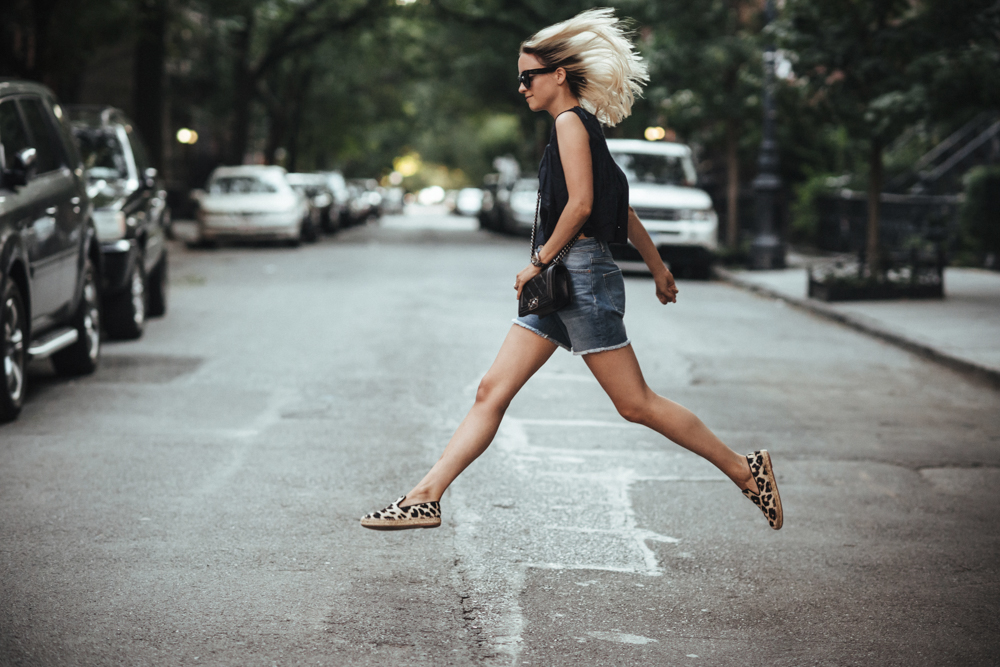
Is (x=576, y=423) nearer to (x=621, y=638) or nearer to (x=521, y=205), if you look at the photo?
(x=621, y=638)

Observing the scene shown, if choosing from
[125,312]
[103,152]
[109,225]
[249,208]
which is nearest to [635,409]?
[109,225]

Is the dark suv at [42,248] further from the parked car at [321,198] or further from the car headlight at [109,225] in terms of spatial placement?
the parked car at [321,198]

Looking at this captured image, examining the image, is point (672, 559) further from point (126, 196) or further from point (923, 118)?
point (923, 118)

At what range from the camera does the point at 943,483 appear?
6324 mm

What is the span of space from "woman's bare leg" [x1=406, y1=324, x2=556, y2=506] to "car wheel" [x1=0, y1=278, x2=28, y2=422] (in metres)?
3.54

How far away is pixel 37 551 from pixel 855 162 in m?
24.8

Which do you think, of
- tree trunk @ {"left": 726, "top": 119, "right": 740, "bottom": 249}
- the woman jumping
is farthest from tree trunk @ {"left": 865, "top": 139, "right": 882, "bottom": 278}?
the woman jumping

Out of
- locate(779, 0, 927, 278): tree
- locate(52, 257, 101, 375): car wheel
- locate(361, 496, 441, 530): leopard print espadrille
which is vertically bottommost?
locate(361, 496, 441, 530): leopard print espadrille

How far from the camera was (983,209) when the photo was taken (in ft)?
65.5

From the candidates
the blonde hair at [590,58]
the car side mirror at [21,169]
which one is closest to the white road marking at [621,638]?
the blonde hair at [590,58]

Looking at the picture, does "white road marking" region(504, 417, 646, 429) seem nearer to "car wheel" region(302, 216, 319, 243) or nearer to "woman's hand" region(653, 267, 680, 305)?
"woman's hand" region(653, 267, 680, 305)

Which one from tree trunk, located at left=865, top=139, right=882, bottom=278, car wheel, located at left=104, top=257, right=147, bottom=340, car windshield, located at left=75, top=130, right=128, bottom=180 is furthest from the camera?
tree trunk, located at left=865, top=139, right=882, bottom=278

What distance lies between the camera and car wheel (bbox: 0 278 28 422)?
283 inches

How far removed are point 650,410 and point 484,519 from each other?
3.32 ft
